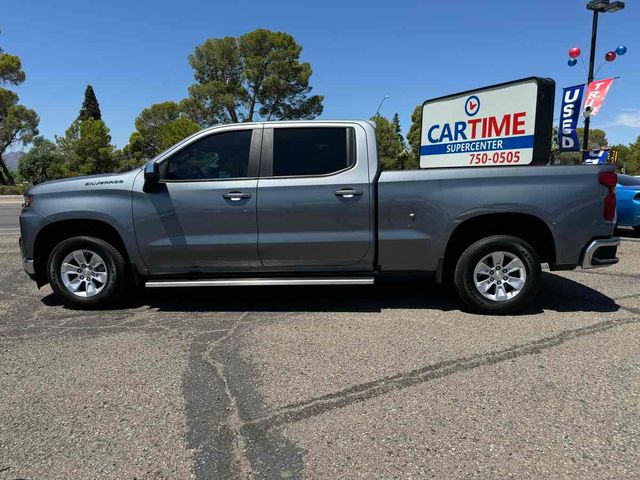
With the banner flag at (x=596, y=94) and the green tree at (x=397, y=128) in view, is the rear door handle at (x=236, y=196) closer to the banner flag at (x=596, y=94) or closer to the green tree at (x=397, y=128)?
the banner flag at (x=596, y=94)

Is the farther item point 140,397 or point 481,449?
point 140,397

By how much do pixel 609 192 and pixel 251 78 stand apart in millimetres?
41137

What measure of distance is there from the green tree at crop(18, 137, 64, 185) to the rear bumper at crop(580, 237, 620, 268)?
54923mm

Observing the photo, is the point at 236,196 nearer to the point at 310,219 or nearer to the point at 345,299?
the point at 310,219

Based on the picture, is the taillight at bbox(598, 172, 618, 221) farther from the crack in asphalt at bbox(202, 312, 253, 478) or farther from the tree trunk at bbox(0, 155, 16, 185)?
the tree trunk at bbox(0, 155, 16, 185)

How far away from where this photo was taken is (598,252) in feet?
16.0

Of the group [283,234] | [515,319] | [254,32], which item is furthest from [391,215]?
[254,32]

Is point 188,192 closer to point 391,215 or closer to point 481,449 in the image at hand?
point 391,215

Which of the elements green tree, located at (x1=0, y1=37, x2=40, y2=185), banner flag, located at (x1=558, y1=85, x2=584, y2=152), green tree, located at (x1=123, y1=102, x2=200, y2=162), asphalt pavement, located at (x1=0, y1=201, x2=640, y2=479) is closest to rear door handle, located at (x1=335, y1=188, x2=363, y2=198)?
asphalt pavement, located at (x1=0, y1=201, x2=640, y2=479)

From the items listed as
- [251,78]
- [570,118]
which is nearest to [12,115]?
[251,78]

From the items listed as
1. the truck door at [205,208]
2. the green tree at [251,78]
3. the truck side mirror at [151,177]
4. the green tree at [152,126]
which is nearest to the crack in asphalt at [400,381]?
the truck door at [205,208]

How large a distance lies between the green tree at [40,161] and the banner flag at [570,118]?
5011 cm

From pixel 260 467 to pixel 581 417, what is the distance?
2000mm

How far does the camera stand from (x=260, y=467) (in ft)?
8.21
